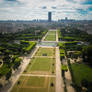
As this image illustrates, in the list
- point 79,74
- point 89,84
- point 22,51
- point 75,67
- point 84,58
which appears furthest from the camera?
point 22,51

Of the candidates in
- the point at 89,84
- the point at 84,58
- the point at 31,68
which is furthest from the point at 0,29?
the point at 89,84

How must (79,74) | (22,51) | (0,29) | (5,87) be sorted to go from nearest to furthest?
(5,87), (79,74), (22,51), (0,29)

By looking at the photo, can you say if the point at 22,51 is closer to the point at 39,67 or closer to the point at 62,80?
the point at 39,67

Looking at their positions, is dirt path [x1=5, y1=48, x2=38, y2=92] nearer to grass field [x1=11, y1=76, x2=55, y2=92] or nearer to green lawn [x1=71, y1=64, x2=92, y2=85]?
grass field [x1=11, y1=76, x2=55, y2=92]

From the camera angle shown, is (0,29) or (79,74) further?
(0,29)

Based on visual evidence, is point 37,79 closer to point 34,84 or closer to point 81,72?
point 34,84

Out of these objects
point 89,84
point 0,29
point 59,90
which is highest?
point 0,29

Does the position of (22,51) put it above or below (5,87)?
above
